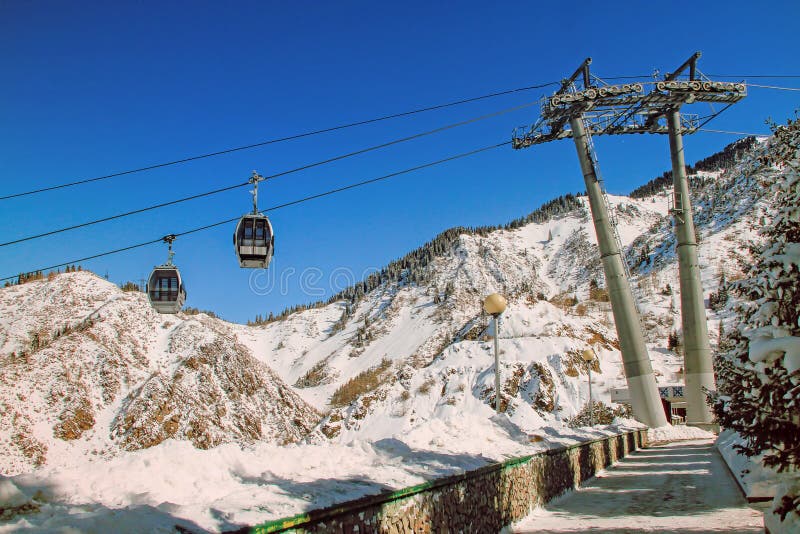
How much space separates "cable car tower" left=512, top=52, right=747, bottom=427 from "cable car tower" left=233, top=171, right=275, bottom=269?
2435 centimetres

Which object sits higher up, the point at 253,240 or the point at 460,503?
the point at 253,240

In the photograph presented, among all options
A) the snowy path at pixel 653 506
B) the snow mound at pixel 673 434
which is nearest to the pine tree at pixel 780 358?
the snowy path at pixel 653 506

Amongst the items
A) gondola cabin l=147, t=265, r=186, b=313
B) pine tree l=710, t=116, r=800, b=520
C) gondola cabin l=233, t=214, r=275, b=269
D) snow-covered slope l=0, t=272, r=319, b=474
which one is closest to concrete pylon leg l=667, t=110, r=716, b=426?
gondola cabin l=233, t=214, r=275, b=269

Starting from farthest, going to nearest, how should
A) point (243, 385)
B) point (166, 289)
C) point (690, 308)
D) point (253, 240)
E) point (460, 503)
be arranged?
point (243, 385) < point (690, 308) < point (166, 289) < point (253, 240) < point (460, 503)

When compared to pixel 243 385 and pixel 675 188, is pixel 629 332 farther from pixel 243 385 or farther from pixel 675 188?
pixel 243 385

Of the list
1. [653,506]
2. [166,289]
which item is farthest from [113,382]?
[653,506]

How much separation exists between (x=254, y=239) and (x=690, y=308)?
34.8 meters

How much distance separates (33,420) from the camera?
68938 millimetres

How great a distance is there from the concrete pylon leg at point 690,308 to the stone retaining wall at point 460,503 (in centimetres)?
2875

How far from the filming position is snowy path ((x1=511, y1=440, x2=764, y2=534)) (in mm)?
9969

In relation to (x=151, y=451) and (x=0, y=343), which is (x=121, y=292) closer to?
(x=0, y=343)

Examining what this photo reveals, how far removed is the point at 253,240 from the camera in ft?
54.3

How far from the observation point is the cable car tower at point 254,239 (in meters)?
16.4

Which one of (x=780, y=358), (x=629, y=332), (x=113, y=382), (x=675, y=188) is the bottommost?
(x=113, y=382)
